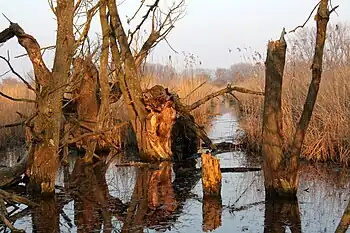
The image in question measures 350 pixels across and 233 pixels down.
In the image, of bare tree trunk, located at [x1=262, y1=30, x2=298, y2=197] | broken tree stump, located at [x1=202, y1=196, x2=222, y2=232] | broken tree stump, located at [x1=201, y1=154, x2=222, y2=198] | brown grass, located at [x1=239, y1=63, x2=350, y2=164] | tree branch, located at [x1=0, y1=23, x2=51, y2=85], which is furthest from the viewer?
brown grass, located at [x1=239, y1=63, x2=350, y2=164]

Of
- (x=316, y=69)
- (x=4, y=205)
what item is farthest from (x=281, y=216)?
(x=4, y=205)

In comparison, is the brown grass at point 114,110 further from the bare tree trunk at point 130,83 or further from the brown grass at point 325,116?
the brown grass at point 325,116

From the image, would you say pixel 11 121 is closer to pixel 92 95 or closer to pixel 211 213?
pixel 92 95

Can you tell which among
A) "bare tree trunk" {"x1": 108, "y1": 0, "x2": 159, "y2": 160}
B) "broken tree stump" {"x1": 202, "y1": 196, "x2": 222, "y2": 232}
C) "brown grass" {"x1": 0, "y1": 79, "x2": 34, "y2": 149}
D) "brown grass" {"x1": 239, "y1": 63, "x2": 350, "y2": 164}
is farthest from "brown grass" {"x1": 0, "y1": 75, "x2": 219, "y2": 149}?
"broken tree stump" {"x1": 202, "y1": 196, "x2": 222, "y2": 232}

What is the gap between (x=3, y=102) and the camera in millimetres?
16438

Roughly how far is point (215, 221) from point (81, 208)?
2022 millimetres

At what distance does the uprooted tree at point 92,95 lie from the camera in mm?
7688

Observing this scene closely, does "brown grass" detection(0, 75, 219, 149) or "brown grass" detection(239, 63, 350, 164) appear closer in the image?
"brown grass" detection(239, 63, 350, 164)

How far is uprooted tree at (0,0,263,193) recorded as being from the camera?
25.2 feet

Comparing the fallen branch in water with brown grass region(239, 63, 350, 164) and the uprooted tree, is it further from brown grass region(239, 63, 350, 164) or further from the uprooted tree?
brown grass region(239, 63, 350, 164)

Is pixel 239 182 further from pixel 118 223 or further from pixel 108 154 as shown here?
pixel 108 154

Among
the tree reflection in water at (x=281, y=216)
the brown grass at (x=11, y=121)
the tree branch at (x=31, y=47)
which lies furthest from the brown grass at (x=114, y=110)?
the tree reflection in water at (x=281, y=216)

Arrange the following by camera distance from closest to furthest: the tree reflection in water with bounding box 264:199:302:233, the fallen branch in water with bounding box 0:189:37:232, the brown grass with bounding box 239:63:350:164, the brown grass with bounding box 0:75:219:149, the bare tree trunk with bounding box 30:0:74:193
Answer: the fallen branch in water with bounding box 0:189:37:232
the tree reflection in water with bounding box 264:199:302:233
the bare tree trunk with bounding box 30:0:74:193
the brown grass with bounding box 239:63:350:164
the brown grass with bounding box 0:75:219:149

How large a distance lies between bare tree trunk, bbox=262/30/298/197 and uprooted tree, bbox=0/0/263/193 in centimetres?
279
